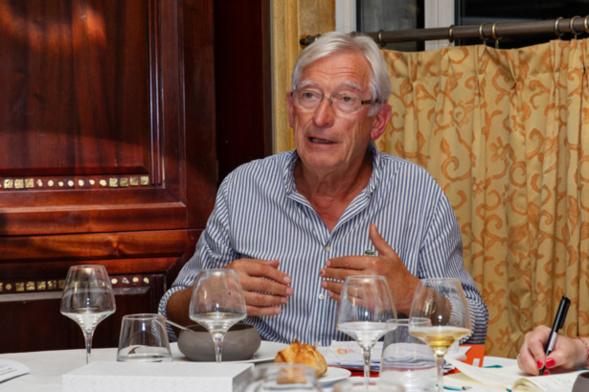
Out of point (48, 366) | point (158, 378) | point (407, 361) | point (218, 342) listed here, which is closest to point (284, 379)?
point (158, 378)

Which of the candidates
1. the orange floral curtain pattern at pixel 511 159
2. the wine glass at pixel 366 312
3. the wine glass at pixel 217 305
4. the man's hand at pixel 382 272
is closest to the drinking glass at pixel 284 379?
the wine glass at pixel 366 312

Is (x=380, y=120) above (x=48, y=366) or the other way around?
above

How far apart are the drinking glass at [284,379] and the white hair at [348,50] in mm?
1520

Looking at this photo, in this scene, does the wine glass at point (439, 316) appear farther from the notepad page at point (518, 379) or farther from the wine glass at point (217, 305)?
the wine glass at point (217, 305)

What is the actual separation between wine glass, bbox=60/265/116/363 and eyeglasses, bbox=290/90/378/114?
83 cm

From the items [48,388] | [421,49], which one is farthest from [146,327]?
[421,49]

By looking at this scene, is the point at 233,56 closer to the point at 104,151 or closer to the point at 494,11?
the point at 104,151

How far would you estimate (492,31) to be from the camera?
2.71 metres

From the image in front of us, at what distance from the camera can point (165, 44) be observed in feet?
8.24

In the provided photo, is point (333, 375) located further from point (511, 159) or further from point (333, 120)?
point (511, 159)

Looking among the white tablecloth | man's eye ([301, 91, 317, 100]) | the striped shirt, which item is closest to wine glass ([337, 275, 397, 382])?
the white tablecloth

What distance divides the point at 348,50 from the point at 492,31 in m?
0.90

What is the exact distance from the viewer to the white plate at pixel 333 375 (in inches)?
44.9

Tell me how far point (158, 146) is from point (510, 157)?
1.24 m
